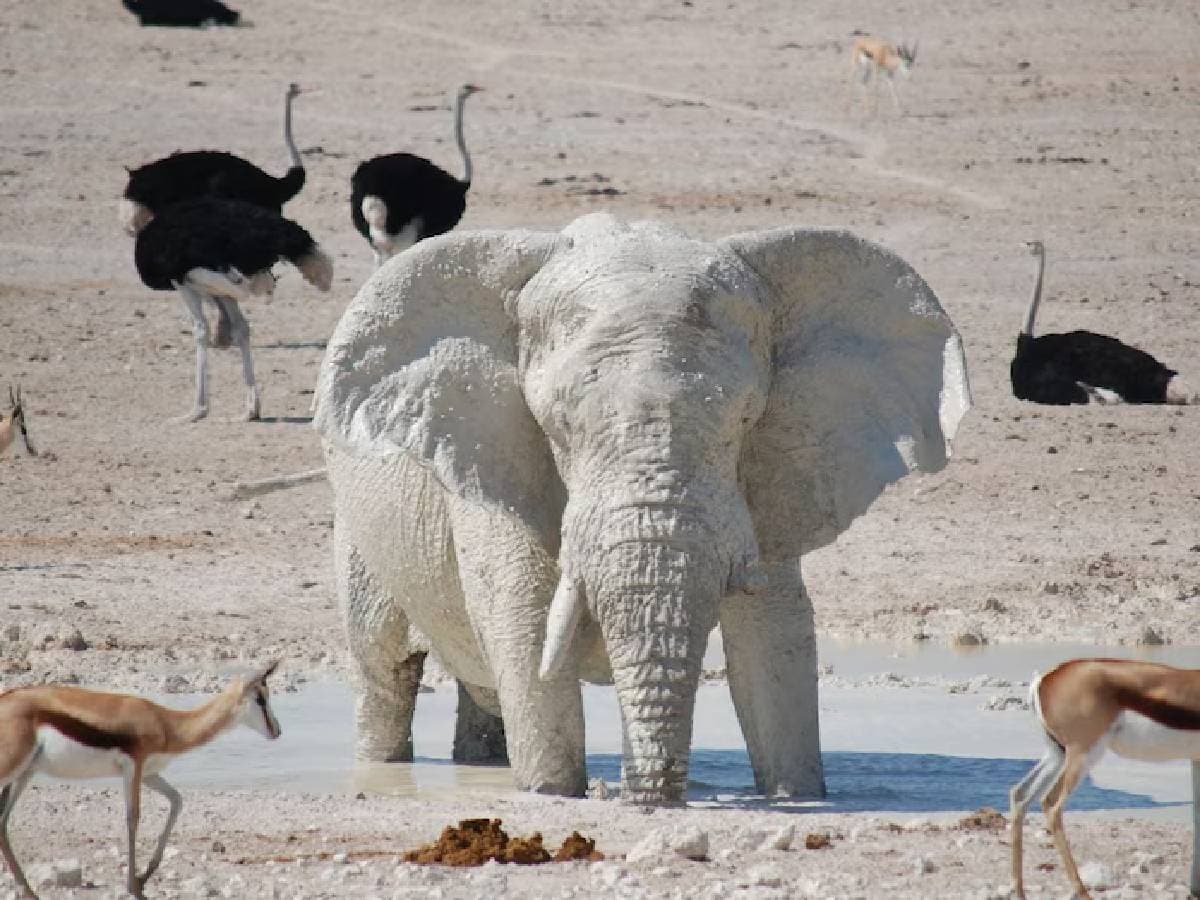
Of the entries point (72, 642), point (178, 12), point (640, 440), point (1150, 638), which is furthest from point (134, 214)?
point (640, 440)

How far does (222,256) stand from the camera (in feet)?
53.5

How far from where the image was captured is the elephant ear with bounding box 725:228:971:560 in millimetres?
7805

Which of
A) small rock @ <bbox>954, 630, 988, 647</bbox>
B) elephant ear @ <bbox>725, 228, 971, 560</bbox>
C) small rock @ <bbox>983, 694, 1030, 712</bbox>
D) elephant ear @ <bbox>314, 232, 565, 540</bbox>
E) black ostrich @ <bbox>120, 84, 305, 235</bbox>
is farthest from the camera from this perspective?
black ostrich @ <bbox>120, 84, 305, 235</bbox>

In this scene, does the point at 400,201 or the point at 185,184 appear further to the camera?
the point at 185,184

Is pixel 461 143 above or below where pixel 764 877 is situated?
above

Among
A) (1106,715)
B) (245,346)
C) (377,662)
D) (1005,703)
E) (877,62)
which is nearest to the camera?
(1106,715)

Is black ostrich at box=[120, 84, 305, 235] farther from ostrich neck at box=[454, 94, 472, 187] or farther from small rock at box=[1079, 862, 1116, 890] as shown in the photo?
small rock at box=[1079, 862, 1116, 890]

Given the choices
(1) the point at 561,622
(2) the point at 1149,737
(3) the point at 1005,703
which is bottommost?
(3) the point at 1005,703

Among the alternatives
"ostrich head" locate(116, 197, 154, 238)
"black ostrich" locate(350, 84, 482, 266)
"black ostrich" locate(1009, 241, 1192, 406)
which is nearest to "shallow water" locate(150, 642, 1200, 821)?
"black ostrich" locate(1009, 241, 1192, 406)

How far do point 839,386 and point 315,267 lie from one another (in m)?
9.12

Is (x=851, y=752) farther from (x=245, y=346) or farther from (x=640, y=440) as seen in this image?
(x=245, y=346)

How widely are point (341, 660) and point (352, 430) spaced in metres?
3.19

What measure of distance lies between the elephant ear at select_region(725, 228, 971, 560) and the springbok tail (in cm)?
890

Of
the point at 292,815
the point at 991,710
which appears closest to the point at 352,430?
the point at 292,815
